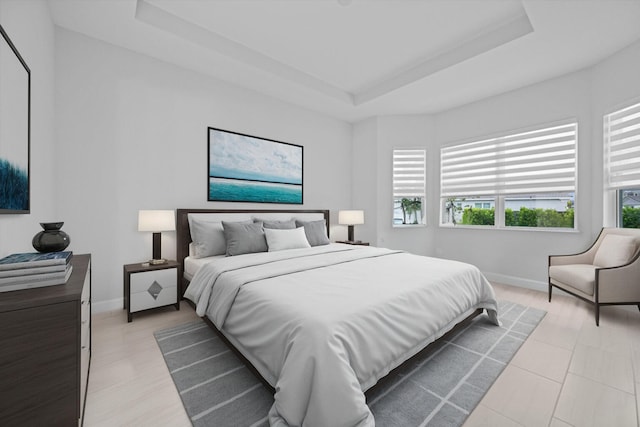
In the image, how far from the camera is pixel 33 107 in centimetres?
195

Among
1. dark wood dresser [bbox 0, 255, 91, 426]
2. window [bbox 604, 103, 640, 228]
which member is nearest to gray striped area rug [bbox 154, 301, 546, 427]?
dark wood dresser [bbox 0, 255, 91, 426]

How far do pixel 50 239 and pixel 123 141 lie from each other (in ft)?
5.46

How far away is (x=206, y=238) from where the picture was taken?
309 cm

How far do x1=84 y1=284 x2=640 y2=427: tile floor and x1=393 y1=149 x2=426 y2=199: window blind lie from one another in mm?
2734

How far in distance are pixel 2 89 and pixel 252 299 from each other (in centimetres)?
174

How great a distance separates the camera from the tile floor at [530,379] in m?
1.46

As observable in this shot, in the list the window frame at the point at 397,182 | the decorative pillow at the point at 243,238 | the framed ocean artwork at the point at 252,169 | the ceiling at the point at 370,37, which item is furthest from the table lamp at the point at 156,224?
the window frame at the point at 397,182

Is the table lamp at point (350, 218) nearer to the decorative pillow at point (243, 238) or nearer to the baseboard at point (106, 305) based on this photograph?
the decorative pillow at point (243, 238)

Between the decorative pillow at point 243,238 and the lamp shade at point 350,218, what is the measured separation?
174cm

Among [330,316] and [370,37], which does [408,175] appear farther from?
[330,316]

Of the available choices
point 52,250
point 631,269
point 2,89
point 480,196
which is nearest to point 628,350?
point 631,269

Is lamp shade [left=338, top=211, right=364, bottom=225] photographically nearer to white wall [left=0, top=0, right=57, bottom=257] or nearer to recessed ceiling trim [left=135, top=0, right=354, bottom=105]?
recessed ceiling trim [left=135, top=0, right=354, bottom=105]

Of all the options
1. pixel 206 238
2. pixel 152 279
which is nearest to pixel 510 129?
pixel 206 238

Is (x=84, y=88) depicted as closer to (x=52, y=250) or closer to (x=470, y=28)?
A: (x=52, y=250)
